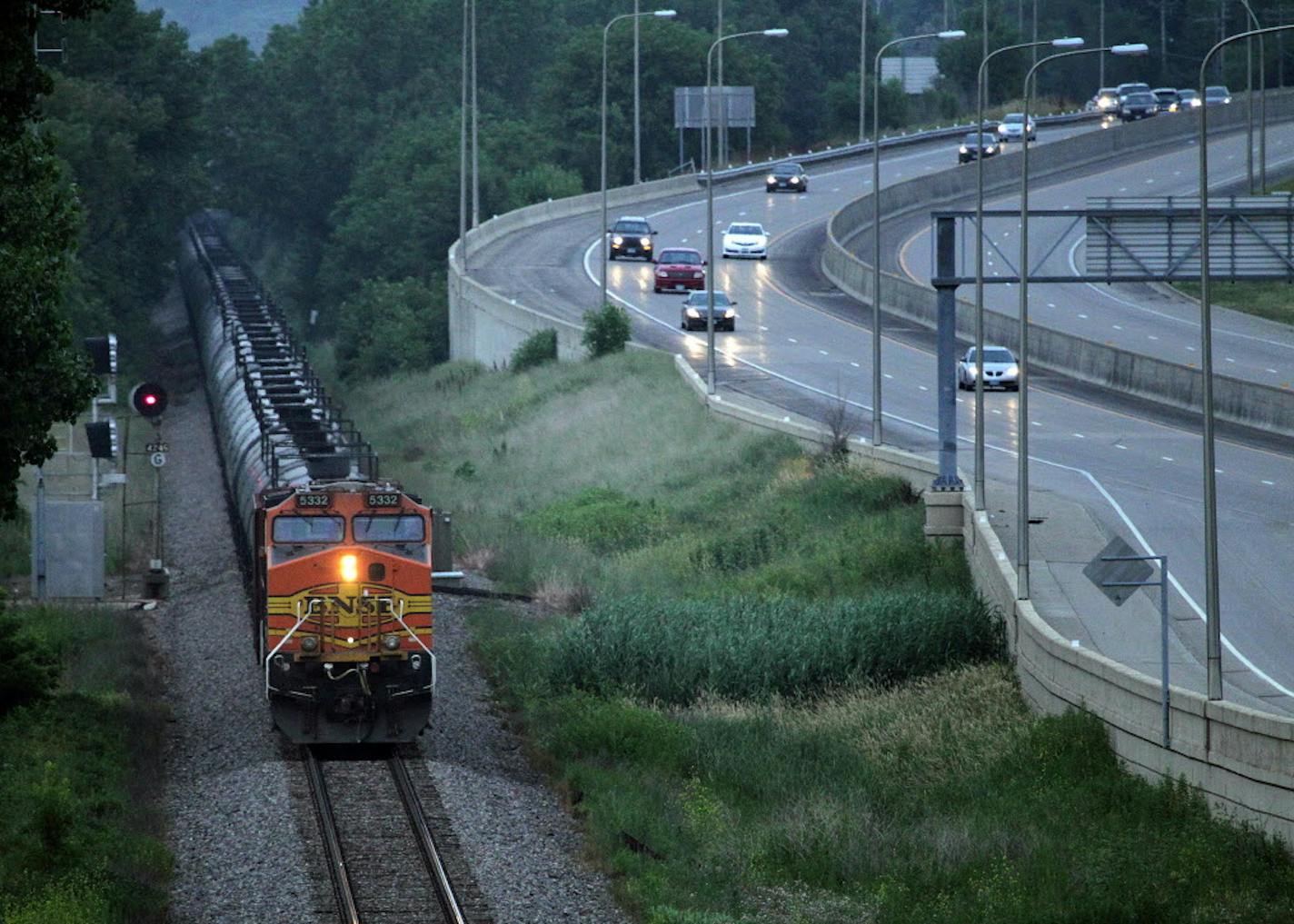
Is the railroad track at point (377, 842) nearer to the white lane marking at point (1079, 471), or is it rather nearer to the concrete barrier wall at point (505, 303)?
the white lane marking at point (1079, 471)

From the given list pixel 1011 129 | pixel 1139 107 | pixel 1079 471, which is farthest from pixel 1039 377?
pixel 1139 107

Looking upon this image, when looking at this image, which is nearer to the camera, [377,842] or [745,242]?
[377,842]

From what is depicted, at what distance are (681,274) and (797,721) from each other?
174 feet

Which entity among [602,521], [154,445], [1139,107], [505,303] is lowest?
[602,521]

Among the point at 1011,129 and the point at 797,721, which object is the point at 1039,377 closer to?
the point at 797,721

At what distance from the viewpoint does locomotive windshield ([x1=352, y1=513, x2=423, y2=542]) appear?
25.4 metres

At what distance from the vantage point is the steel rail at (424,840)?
19.9 metres

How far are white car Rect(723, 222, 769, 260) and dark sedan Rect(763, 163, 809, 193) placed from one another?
62.2 feet

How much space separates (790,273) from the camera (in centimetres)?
8544

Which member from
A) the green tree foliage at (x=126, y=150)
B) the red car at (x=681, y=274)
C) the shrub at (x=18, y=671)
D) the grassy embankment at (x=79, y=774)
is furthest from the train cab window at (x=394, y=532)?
the red car at (x=681, y=274)

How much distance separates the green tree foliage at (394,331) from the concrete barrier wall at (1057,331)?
2056 cm

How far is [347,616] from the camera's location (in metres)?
25.1

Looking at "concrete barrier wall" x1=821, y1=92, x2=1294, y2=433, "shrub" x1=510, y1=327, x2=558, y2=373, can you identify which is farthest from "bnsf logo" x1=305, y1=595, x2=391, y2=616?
"shrub" x1=510, y1=327, x2=558, y2=373

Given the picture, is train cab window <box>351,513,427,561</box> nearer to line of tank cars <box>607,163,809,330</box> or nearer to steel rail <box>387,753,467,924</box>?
steel rail <box>387,753,467,924</box>
